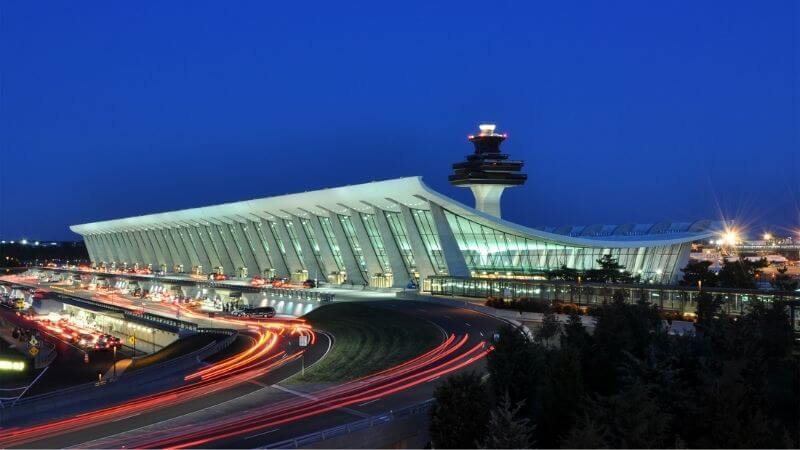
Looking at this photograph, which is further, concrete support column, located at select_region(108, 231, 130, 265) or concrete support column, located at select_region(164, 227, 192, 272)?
concrete support column, located at select_region(108, 231, 130, 265)

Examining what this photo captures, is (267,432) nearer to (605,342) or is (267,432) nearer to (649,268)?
(605,342)

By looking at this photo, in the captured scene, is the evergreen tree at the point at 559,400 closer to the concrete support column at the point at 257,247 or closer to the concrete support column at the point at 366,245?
the concrete support column at the point at 366,245

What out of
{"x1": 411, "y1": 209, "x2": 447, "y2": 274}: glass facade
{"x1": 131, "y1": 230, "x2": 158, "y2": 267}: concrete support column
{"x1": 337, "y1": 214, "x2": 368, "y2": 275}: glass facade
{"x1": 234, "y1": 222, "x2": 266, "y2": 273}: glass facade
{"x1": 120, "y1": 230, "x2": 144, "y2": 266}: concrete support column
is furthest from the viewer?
{"x1": 120, "y1": 230, "x2": 144, "y2": 266}: concrete support column

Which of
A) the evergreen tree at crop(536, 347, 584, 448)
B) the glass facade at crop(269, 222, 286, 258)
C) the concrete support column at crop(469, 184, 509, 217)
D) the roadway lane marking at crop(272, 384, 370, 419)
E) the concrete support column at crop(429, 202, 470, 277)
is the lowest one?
the roadway lane marking at crop(272, 384, 370, 419)

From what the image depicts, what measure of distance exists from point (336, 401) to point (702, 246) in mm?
136710

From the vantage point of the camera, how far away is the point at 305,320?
4878 cm

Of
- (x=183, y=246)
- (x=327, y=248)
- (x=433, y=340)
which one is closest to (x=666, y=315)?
(x=433, y=340)

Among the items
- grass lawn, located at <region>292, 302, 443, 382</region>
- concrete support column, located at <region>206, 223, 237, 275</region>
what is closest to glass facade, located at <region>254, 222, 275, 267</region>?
concrete support column, located at <region>206, 223, 237, 275</region>

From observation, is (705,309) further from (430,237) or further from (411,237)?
(411,237)

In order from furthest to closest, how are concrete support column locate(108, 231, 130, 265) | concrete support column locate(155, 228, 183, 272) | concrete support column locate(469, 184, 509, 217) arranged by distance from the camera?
1. concrete support column locate(108, 231, 130, 265)
2. concrete support column locate(155, 228, 183, 272)
3. concrete support column locate(469, 184, 509, 217)

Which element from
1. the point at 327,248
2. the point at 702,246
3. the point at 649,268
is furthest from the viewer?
the point at 702,246

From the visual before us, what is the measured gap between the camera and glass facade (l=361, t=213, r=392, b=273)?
220ft

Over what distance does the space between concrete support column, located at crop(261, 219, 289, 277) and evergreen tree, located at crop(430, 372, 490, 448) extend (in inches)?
2621

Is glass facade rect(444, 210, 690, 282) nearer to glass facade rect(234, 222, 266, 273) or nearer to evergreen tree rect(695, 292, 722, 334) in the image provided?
evergreen tree rect(695, 292, 722, 334)
